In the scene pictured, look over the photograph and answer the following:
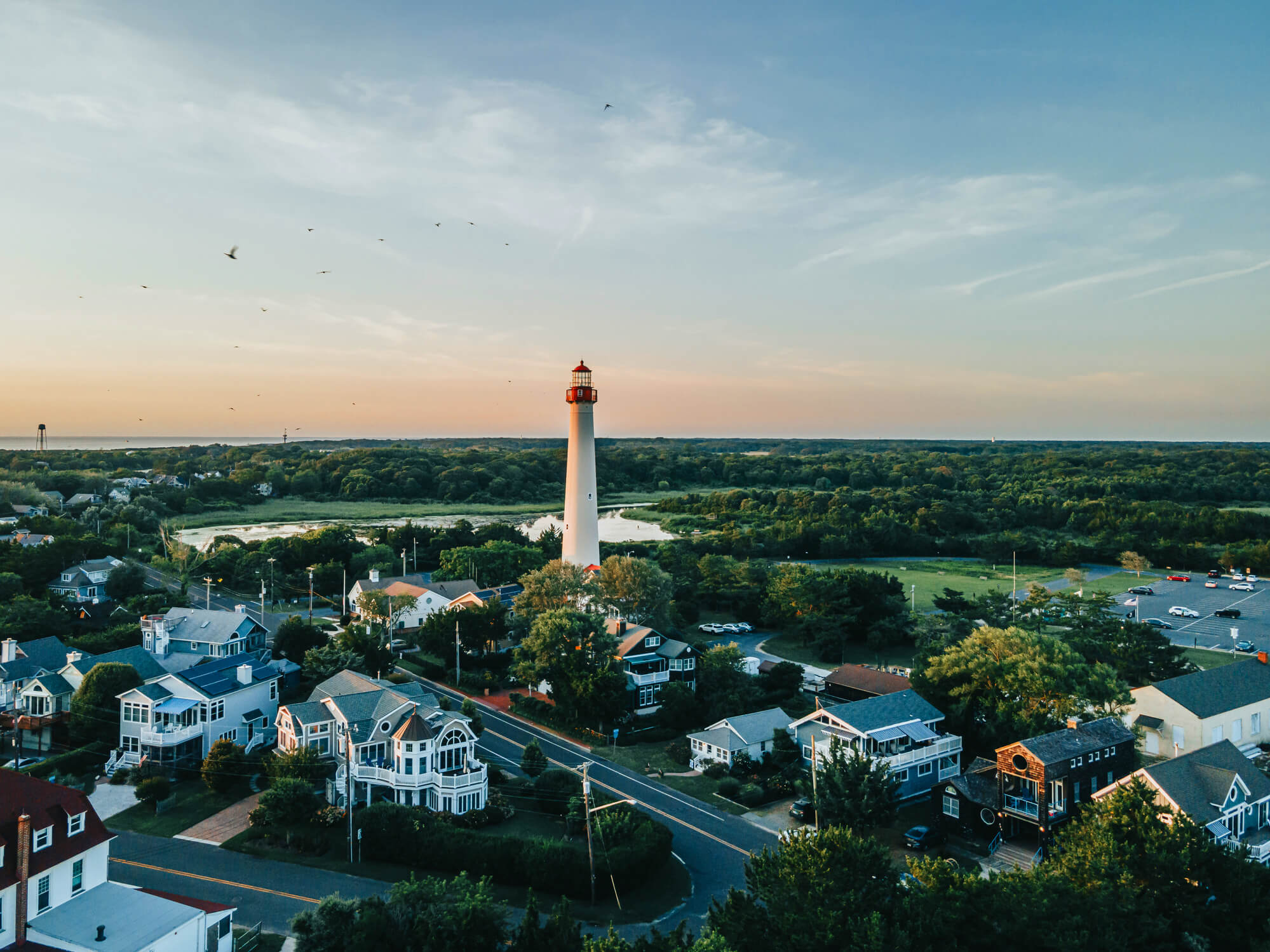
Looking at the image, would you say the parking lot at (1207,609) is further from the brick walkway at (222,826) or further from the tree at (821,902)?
the brick walkway at (222,826)

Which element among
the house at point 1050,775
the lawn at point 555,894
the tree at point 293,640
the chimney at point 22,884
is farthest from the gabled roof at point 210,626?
the house at point 1050,775

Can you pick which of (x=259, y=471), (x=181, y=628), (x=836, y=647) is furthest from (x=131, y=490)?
(x=836, y=647)

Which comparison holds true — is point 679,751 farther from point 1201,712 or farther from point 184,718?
point 1201,712

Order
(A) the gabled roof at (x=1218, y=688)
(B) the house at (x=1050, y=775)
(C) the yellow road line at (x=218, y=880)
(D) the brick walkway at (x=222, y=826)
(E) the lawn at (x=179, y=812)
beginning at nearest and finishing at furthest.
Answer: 1. (C) the yellow road line at (x=218, y=880)
2. (B) the house at (x=1050, y=775)
3. (D) the brick walkway at (x=222, y=826)
4. (E) the lawn at (x=179, y=812)
5. (A) the gabled roof at (x=1218, y=688)

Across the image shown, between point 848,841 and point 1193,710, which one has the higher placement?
point 848,841

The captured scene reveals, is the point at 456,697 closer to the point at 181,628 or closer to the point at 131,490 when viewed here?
the point at 181,628

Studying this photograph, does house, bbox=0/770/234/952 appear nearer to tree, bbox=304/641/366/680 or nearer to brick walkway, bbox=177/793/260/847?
brick walkway, bbox=177/793/260/847
